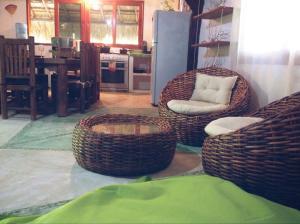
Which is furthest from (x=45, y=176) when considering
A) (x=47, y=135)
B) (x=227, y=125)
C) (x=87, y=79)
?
(x=87, y=79)

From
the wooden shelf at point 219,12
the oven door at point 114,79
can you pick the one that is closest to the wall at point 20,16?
the oven door at point 114,79

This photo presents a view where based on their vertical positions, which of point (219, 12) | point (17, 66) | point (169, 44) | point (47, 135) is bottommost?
point (47, 135)

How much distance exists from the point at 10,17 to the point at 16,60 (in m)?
4.52

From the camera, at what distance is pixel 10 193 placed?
1695mm

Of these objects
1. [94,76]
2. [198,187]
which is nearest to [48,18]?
[94,76]

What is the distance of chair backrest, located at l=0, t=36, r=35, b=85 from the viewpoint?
11.5 feet

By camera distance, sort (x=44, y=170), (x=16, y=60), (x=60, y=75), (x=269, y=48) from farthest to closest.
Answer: (x=60, y=75) → (x=16, y=60) → (x=269, y=48) → (x=44, y=170)

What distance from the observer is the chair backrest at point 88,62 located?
13.8 feet

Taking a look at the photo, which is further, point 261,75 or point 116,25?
point 116,25

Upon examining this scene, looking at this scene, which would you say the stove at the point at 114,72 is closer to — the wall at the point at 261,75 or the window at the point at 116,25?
the window at the point at 116,25

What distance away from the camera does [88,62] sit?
14.9 feet

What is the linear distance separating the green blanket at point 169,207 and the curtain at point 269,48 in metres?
1.44

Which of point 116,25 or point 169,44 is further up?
point 116,25

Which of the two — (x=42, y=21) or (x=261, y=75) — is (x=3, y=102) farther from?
(x=42, y=21)
